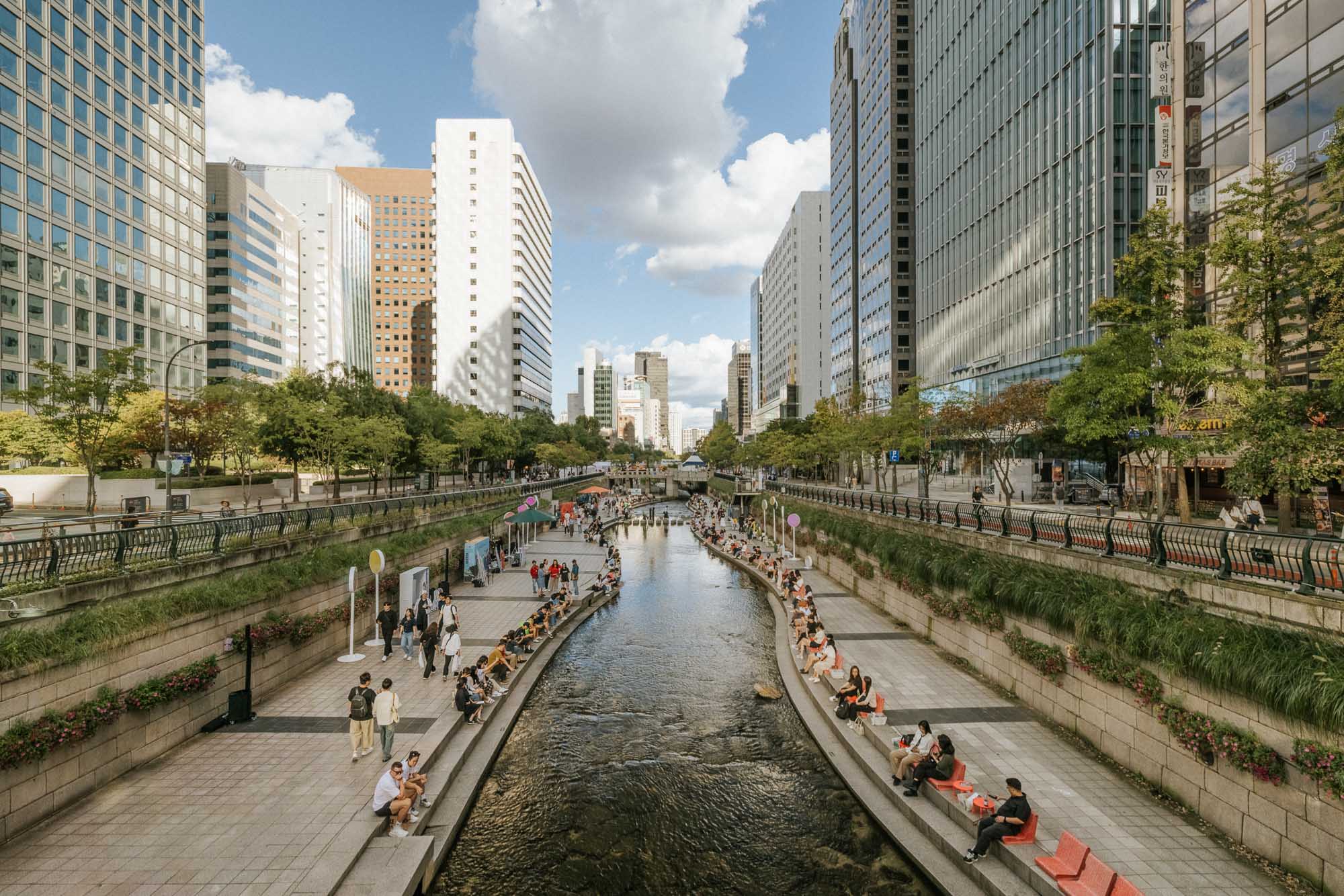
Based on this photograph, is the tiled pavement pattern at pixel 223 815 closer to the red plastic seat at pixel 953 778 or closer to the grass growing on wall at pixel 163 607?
the grass growing on wall at pixel 163 607

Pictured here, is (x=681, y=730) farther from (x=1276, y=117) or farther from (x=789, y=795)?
(x=1276, y=117)

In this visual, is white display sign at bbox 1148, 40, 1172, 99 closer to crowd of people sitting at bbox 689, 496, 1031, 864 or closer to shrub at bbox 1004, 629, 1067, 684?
crowd of people sitting at bbox 689, 496, 1031, 864

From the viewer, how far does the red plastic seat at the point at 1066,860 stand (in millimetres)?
7965

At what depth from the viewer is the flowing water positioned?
9.80 m

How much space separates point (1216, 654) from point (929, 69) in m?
82.7

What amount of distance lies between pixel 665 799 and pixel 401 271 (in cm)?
18178

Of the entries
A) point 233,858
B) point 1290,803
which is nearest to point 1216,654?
point 1290,803

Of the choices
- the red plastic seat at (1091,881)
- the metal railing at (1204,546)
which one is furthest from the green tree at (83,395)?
the metal railing at (1204,546)

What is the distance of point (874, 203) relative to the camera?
91.8 m

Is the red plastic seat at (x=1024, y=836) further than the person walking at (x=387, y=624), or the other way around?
the person walking at (x=387, y=624)

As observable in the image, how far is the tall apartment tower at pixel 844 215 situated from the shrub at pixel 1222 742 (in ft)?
294

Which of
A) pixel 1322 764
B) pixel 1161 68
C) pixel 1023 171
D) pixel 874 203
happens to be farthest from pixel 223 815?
pixel 874 203

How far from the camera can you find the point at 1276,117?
971 inches

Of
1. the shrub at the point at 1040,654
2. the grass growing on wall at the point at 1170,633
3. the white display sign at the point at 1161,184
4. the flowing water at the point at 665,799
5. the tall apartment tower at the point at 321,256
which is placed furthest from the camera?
the tall apartment tower at the point at 321,256
